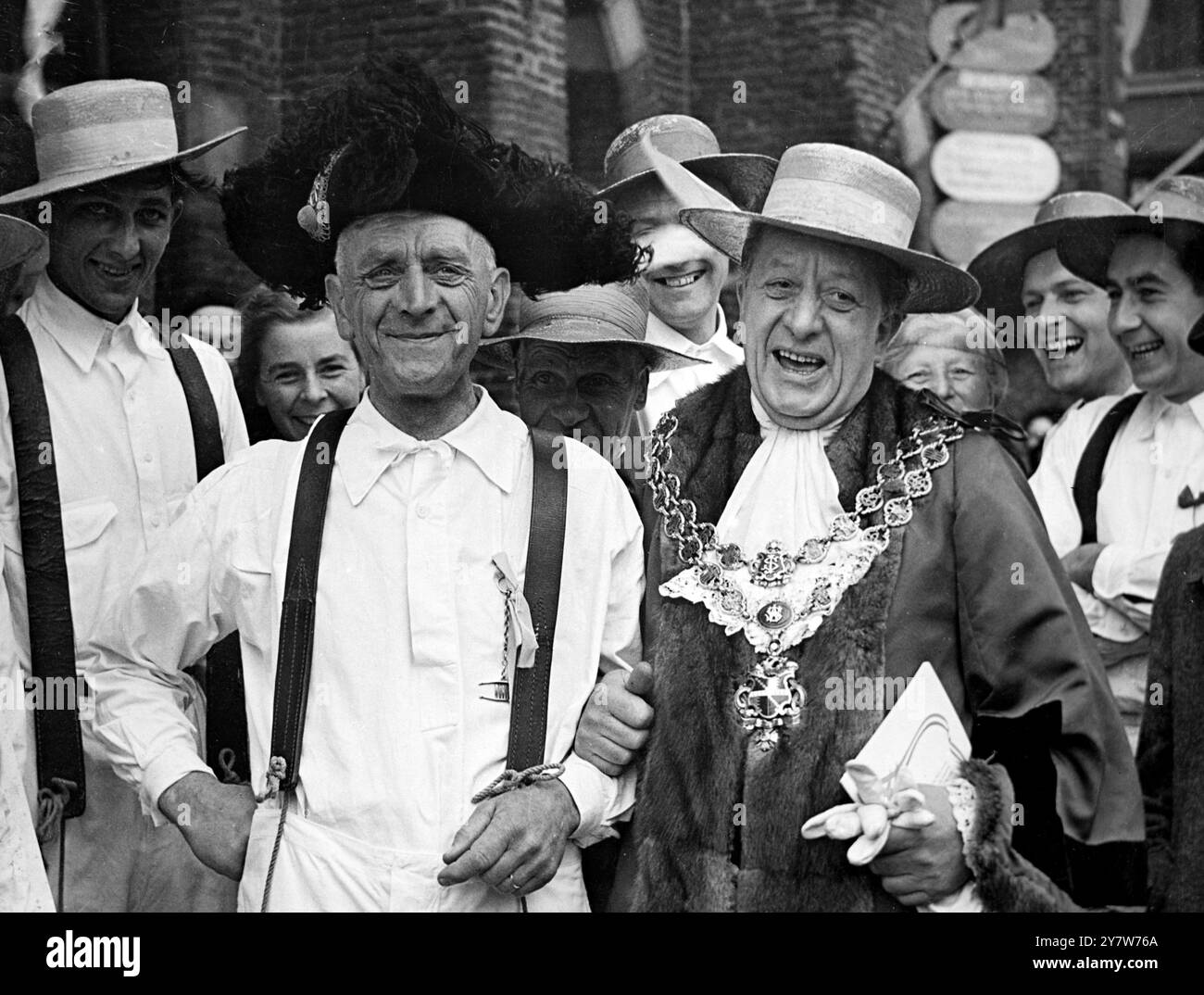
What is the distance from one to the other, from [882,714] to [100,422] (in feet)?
6.39

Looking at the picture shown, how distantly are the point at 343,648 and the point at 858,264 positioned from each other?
1382mm

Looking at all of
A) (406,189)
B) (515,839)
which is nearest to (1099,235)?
(406,189)

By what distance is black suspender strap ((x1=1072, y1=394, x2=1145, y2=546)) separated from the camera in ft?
15.2

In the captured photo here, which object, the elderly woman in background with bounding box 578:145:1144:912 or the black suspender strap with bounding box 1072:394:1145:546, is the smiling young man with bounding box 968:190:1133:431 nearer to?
the black suspender strap with bounding box 1072:394:1145:546

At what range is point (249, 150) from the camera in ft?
14.6

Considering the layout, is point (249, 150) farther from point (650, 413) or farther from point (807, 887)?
point (807, 887)

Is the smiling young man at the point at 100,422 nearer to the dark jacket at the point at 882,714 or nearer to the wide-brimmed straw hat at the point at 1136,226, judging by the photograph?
the dark jacket at the point at 882,714

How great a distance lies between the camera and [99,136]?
4.42 m

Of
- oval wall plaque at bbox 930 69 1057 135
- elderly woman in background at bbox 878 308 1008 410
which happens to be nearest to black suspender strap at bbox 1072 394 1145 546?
elderly woman in background at bbox 878 308 1008 410

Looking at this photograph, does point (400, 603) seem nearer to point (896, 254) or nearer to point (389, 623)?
point (389, 623)

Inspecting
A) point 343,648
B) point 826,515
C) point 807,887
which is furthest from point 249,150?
point 807,887

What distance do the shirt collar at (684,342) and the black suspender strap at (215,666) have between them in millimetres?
1081

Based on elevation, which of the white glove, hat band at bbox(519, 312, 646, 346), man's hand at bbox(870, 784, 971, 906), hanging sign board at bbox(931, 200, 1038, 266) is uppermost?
hanging sign board at bbox(931, 200, 1038, 266)

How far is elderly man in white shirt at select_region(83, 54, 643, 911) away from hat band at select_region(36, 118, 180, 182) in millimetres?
489
